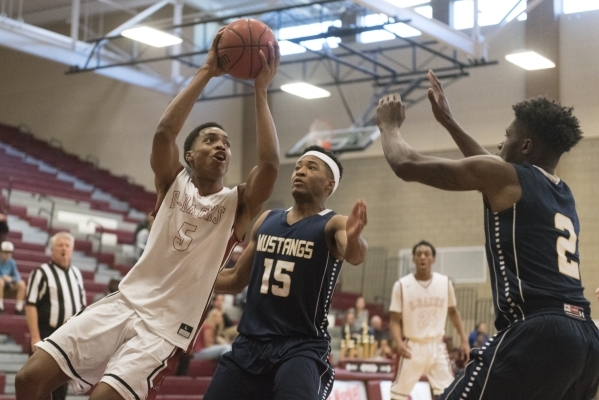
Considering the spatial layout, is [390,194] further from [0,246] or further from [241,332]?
[241,332]

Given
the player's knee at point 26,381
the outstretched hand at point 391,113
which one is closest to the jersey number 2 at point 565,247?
the outstretched hand at point 391,113

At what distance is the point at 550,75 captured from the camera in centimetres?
1972

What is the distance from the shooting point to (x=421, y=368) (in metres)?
10.5

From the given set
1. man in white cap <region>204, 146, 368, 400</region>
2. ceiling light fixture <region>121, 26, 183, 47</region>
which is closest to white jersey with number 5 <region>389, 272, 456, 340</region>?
man in white cap <region>204, 146, 368, 400</region>

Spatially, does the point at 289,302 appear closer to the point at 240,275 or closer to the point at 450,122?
the point at 240,275

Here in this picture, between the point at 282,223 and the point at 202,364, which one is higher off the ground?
the point at 282,223

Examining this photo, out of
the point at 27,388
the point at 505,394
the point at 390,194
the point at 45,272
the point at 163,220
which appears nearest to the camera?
the point at 505,394

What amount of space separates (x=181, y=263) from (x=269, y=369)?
86 cm

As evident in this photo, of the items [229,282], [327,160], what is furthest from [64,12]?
[229,282]

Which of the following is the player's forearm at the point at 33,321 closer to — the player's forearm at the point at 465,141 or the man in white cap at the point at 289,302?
the man in white cap at the point at 289,302

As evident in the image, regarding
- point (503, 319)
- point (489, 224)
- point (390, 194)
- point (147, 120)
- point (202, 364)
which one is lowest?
point (202, 364)

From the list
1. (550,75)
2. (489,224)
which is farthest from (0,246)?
(550,75)

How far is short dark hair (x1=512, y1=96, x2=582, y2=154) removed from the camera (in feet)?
14.5

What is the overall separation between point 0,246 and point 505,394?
31.9ft
